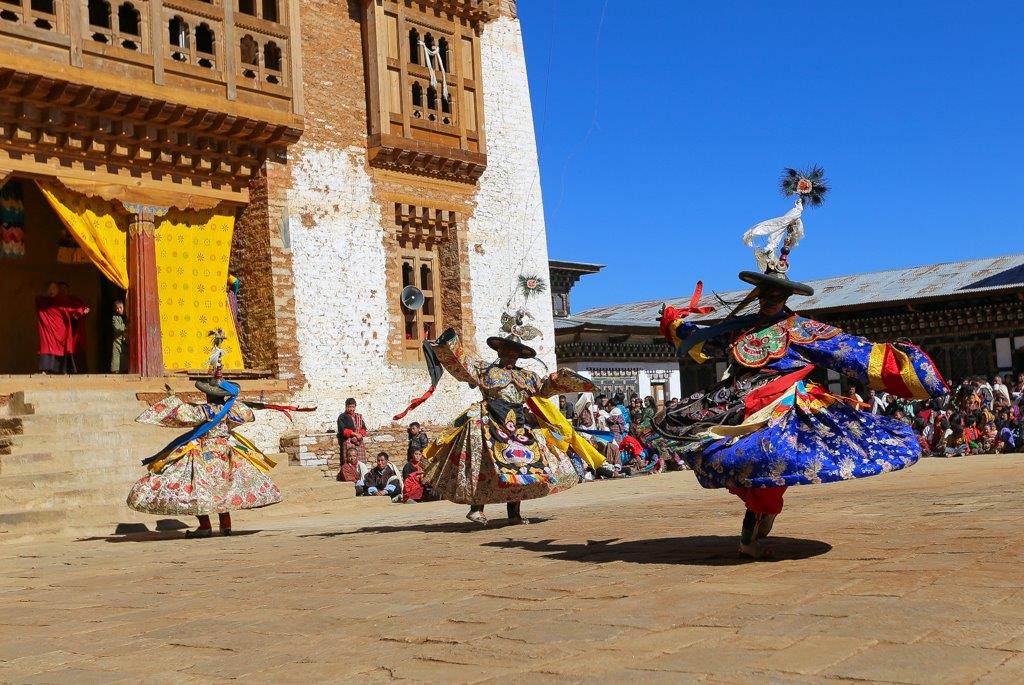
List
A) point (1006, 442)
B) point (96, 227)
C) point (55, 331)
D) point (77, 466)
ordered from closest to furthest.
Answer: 1. point (77, 466)
2. point (96, 227)
3. point (55, 331)
4. point (1006, 442)

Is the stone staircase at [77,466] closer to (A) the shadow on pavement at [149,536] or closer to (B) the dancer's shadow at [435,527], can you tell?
(A) the shadow on pavement at [149,536]

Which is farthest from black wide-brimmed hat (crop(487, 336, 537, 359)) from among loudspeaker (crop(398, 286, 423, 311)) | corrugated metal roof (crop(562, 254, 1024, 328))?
corrugated metal roof (crop(562, 254, 1024, 328))

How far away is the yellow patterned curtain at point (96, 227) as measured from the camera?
15.8 metres

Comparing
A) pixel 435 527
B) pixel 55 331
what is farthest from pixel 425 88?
pixel 435 527

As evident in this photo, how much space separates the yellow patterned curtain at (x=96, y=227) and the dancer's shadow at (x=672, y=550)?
1038 centimetres

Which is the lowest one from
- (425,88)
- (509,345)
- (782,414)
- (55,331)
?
(782,414)

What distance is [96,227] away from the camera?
16109mm

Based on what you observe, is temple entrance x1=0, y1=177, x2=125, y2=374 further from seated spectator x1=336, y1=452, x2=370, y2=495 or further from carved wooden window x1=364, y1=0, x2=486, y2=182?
carved wooden window x1=364, y1=0, x2=486, y2=182

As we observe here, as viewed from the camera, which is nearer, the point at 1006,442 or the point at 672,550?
the point at 672,550

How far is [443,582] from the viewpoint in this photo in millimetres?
6133

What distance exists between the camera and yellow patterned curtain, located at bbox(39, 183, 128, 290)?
51.7ft

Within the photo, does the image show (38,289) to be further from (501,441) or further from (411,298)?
(501,441)

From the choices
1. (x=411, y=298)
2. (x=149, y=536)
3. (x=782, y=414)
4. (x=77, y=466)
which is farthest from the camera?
(x=411, y=298)

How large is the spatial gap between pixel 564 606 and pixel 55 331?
44.9ft
